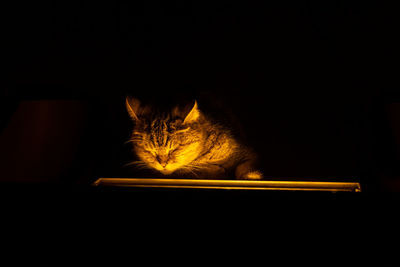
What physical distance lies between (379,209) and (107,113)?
1.21m

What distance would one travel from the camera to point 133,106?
1.12 meters

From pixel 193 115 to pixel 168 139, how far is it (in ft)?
0.43

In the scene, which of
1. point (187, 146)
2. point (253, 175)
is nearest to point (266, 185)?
point (253, 175)

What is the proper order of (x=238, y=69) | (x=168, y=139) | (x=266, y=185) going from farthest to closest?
(x=238, y=69), (x=168, y=139), (x=266, y=185)

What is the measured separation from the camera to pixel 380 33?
4.14 feet

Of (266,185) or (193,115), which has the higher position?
(193,115)

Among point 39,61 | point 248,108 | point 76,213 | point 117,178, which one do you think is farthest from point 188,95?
point 39,61

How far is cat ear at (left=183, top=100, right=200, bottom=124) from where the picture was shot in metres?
1.05

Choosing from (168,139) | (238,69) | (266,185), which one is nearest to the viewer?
(266,185)

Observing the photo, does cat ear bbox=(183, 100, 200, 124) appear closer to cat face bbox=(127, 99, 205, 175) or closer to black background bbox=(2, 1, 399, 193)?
cat face bbox=(127, 99, 205, 175)

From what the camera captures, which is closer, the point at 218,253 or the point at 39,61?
the point at 218,253

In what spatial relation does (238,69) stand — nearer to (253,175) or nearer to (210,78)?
(210,78)

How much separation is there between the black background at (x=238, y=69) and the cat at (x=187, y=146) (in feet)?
0.44

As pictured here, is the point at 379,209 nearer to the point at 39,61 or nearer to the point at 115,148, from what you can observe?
the point at 115,148
